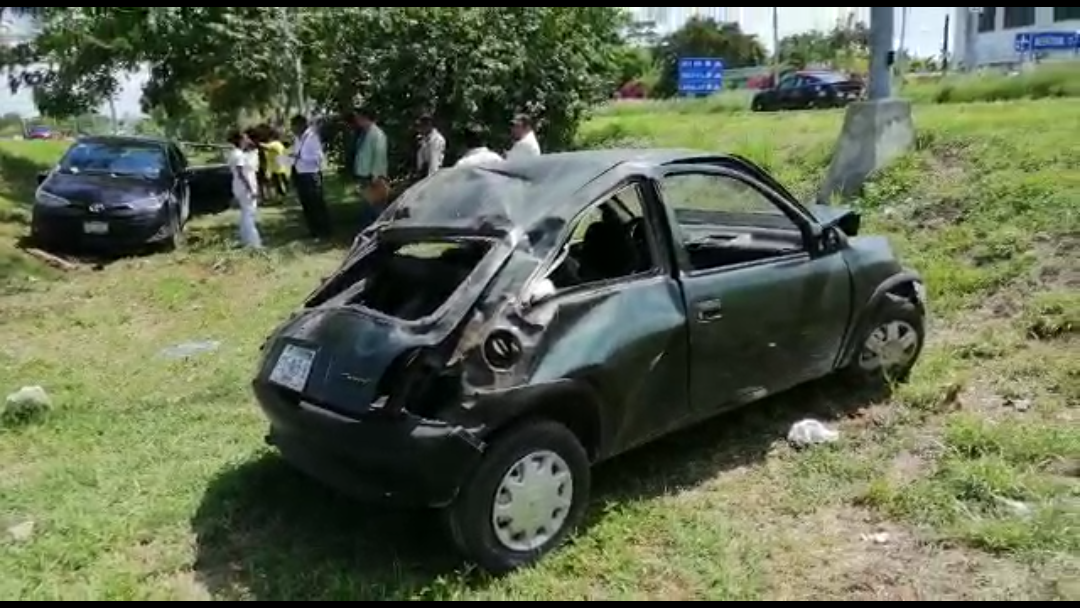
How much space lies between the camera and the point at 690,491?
409cm

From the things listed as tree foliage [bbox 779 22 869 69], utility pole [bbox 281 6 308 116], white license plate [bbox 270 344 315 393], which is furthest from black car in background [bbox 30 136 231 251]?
tree foliage [bbox 779 22 869 69]

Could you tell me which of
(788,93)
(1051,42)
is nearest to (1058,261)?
(788,93)

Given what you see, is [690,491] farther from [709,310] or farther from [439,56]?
[439,56]

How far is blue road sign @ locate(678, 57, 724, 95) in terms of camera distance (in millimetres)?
34281

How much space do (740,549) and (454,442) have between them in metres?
1.25

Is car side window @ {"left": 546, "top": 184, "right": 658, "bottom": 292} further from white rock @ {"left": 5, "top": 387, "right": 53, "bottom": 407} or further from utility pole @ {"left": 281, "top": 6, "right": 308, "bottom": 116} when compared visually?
utility pole @ {"left": 281, "top": 6, "right": 308, "bottom": 116}

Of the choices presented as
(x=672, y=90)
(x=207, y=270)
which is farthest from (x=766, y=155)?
(x=672, y=90)

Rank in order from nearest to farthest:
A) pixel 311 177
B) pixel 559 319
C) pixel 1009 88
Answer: pixel 559 319
pixel 311 177
pixel 1009 88

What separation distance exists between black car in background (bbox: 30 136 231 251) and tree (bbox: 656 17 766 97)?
157 ft

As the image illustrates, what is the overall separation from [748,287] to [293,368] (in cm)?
204

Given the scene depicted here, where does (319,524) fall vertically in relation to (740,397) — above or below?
below

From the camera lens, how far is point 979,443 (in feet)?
14.0

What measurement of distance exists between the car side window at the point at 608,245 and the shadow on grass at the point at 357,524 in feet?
3.19

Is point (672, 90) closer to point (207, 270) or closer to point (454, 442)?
point (207, 270)
